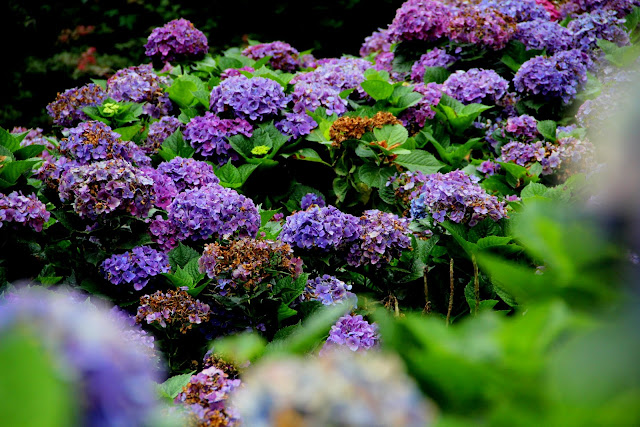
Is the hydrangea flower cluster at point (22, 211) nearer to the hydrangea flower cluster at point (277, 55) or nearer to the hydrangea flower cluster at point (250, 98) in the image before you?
the hydrangea flower cluster at point (250, 98)

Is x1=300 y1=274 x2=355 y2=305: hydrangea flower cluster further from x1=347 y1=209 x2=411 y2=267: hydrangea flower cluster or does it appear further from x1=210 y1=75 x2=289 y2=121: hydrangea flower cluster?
x1=210 y1=75 x2=289 y2=121: hydrangea flower cluster

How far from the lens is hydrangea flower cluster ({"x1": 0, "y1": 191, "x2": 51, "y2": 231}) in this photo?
95.6 inches

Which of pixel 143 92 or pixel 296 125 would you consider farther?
pixel 143 92

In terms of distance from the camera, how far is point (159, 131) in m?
3.37

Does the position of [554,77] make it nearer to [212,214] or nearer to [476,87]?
[476,87]

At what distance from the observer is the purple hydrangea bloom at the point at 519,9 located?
4.39 meters

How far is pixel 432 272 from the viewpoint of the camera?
2.83 metres

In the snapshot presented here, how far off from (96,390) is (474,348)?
1.13 feet

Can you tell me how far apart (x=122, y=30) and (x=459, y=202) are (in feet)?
20.2

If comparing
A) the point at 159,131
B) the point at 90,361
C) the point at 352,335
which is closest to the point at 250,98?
the point at 159,131

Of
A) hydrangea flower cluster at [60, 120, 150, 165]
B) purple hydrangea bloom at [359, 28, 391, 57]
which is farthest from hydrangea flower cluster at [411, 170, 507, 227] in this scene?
purple hydrangea bloom at [359, 28, 391, 57]

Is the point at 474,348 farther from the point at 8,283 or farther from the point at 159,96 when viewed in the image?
the point at 159,96

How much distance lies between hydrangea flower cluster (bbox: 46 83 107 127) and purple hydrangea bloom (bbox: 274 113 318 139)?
39.3 inches

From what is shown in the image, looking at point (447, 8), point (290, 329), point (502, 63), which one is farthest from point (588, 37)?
point (290, 329)
